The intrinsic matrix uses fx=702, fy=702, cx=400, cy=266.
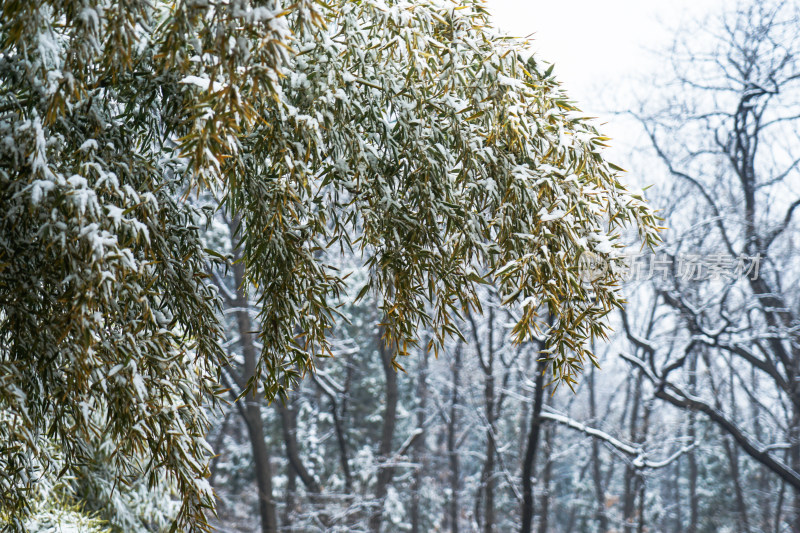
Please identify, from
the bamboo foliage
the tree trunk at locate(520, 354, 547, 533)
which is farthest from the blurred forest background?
the bamboo foliage

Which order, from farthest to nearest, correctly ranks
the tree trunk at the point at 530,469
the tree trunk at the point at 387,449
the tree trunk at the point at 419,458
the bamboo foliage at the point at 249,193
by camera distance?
the tree trunk at the point at 419,458
the tree trunk at the point at 387,449
the tree trunk at the point at 530,469
the bamboo foliage at the point at 249,193

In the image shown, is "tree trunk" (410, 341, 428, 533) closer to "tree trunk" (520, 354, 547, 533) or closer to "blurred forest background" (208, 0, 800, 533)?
"blurred forest background" (208, 0, 800, 533)

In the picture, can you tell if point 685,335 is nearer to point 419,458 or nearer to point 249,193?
point 419,458

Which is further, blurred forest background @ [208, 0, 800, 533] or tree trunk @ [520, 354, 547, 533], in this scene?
tree trunk @ [520, 354, 547, 533]

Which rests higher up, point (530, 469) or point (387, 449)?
point (387, 449)

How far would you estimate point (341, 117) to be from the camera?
262 centimetres

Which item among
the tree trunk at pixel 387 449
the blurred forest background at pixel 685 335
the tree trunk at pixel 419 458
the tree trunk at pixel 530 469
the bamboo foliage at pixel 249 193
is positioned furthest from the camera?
the tree trunk at pixel 419 458

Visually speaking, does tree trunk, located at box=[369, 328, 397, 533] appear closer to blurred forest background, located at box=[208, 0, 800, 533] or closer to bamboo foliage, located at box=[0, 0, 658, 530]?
blurred forest background, located at box=[208, 0, 800, 533]

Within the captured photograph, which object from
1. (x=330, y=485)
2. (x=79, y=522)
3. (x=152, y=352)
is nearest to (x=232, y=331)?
(x=330, y=485)

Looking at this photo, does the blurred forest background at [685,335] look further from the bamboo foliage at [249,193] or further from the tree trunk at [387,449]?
the bamboo foliage at [249,193]

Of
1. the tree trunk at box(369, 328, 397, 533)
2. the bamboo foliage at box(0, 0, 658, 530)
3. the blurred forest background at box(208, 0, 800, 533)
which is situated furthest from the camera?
the tree trunk at box(369, 328, 397, 533)

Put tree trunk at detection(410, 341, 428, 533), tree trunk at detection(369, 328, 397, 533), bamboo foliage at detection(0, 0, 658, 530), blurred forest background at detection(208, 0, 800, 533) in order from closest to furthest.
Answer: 1. bamboo foliage at detection(0, 0, 658, 530)
2. blurred forest background at detection(208, 0, 800, 533)
3. tree trunk at detection(369, 328, 397, 533)
4. tree trunk at detection(410, 341, 428, 533)

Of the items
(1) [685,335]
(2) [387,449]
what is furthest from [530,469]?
(1) [685,335]

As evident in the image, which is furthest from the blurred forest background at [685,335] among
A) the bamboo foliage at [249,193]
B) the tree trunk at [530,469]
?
the bamboo foliage at [249,193]
